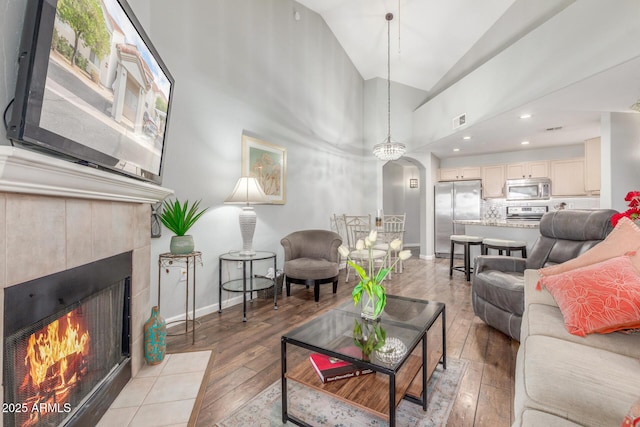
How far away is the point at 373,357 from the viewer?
1.31 meters

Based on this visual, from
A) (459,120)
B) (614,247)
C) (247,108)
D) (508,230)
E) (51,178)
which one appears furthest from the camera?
(459,120)

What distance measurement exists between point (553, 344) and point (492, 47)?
4824mm

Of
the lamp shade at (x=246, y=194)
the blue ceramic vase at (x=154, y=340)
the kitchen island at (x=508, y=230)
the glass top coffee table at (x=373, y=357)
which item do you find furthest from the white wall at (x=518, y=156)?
the blue ceramic vase at (x=154, y=340)

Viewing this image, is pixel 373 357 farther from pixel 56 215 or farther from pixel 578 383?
pixel 56 215

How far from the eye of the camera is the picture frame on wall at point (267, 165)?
3.44 meters

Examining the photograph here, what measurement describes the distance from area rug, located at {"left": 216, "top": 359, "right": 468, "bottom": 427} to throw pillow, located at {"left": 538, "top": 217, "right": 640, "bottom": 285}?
99cm

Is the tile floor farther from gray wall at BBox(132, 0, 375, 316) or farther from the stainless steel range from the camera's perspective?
the stainless steel range

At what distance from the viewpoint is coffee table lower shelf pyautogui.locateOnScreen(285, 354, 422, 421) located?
1.28 meters

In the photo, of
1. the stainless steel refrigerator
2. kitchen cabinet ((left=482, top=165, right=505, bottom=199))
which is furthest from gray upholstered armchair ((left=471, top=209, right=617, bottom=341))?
kitchen cabinet ((left=482, top=165, right=505, bottom=199))

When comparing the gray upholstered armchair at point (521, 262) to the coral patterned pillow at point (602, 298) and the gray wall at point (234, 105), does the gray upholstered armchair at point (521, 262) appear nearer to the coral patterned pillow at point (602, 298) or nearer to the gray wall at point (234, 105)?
the coral patterned pillow at point (602, 298)

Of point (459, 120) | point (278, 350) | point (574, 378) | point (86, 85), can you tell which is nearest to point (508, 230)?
point (459, 120)

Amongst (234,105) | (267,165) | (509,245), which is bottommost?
(509,245)

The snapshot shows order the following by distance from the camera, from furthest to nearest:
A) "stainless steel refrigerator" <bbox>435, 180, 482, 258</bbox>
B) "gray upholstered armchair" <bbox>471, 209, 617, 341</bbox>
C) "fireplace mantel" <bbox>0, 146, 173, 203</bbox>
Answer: "stainless steel refrigerator" <bbox>435, 180, 482, 258</bbox> → "gray upholstered armchair" <bbox>471, 209, 617, 341</bbox> → "fireplace mantel" <bbox>0, 146, 173, 203</bbox>

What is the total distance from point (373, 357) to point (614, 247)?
5.49 ft
